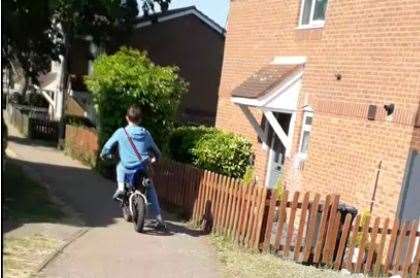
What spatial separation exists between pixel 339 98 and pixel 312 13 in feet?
9.37

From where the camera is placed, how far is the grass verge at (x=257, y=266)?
6.89 metres

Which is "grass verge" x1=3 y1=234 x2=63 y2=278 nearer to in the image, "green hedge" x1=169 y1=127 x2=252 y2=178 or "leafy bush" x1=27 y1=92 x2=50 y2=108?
"green hedge" x1=169 y1=127 x2=252 y2=178

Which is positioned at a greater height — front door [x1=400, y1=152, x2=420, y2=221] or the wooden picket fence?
front door [x1=400, y1=152, x2=420, y2=221]

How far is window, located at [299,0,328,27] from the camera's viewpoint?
476 inches

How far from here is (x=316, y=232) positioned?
311 inches

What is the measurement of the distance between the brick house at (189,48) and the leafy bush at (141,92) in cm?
1401

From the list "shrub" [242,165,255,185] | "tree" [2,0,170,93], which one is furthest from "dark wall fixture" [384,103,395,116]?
"tree" [2,0,170,93]

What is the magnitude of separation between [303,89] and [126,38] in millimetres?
16612

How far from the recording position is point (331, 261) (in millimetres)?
7949

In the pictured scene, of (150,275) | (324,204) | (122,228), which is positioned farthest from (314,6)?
(150,275)

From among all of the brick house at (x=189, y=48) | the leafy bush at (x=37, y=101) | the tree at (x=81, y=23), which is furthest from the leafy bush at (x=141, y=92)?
the leafy bush at (x=37, y=101)

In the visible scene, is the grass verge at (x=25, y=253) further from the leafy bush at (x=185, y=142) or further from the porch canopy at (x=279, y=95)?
the leafy bush at (x=185, y=142)

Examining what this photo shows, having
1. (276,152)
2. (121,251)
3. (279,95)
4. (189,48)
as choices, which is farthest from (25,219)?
(189,48)

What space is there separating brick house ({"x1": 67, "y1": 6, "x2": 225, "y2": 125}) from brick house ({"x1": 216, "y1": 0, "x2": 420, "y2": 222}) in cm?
1464
